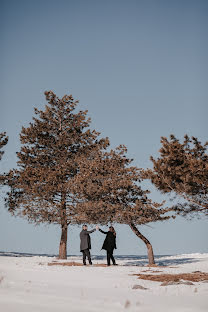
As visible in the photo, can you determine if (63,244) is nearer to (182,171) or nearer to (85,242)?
(85,242)

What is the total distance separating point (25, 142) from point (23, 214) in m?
6.19

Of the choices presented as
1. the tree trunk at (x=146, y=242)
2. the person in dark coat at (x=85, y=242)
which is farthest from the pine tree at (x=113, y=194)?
the person in dark coat at (x=85, y=242)

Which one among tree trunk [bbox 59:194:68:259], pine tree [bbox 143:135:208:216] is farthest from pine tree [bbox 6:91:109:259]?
pine tree [bbox 143:135:208:216]

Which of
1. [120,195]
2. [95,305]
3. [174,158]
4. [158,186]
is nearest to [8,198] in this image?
[120,195]

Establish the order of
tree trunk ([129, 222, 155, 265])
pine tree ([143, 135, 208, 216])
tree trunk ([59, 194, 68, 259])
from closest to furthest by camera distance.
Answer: pine tree ([143, 135, 208, 216])
tree trunk ([129, 222, 155, 265])
tree trunk ([59, 194, 68, 259])

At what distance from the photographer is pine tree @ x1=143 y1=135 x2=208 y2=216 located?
53.2ft

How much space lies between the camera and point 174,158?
658 inches

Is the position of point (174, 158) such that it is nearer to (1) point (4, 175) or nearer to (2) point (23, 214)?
(2) point (23, 214)

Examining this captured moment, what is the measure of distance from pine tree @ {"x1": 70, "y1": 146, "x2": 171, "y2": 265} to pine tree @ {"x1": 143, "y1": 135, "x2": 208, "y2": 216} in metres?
2.24

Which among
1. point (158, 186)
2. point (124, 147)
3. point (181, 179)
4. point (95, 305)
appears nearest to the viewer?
point (95, 305)

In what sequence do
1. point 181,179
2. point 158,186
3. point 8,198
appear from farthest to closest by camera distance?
point 8,198 → point 158,186 → point 181,179

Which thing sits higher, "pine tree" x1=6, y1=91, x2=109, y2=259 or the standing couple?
"pine tree" x1=6, y1=91, x2=109, y2=259

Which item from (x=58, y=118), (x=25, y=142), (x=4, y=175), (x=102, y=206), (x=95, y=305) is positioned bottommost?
(x=95, y=305)

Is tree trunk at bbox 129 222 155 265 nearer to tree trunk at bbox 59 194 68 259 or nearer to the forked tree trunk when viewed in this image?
tree trunk at bbox 59 194 68 259
